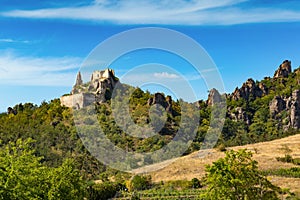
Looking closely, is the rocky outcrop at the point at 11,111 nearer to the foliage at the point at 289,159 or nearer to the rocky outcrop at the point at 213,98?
the rocky outcrop at the point at 213,98

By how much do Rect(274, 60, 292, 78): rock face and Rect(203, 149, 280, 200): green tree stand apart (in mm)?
105878

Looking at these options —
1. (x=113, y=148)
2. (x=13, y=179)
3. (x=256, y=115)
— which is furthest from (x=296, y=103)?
(x=13, y=179)

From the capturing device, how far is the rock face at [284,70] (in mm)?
125375

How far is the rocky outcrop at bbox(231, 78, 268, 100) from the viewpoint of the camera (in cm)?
11825

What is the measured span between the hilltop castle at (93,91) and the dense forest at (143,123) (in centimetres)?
192

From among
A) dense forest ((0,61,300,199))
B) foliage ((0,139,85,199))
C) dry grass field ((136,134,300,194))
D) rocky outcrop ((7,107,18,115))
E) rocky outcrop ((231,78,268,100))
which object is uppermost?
rocky outcrop ((231,78,268,100))

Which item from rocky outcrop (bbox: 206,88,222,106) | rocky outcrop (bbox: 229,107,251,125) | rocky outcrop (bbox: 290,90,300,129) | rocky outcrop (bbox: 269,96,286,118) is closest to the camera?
rocky outcrop (bbox: 290,90,300,129)

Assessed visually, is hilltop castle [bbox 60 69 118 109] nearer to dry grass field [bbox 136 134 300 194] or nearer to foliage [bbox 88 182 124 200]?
dry grass field [bbox 136 134 300 194]

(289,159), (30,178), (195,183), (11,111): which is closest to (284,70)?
(289,159)

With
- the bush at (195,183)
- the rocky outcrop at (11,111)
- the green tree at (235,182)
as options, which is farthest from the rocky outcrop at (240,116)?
the green tree at (235,182)

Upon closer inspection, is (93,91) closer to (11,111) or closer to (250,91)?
(11,111)

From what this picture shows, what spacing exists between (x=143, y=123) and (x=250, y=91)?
58497mm

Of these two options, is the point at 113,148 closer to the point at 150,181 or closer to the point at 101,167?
the point at 101,167

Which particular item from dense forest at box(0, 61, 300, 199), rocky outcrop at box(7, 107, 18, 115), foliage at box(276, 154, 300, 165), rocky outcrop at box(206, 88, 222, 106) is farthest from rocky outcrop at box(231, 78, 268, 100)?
foliage at box(276, 154, 300, 165)
